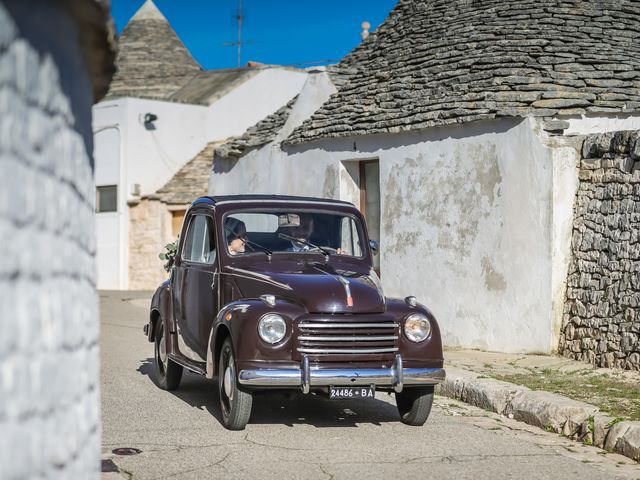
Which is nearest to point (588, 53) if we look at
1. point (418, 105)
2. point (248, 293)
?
point (418, 105)

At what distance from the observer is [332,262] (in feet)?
30.8

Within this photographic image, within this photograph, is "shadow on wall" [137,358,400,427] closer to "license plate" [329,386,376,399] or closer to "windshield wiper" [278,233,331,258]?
"license plate" [329,386,376,399]

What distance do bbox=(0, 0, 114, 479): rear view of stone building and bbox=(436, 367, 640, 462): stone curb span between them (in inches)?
192

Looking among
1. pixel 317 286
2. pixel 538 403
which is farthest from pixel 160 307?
pixel 538 403

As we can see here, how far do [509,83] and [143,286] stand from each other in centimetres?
2047

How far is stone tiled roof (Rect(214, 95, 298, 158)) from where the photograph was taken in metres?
18.8

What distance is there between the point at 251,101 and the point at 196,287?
85.0 feet

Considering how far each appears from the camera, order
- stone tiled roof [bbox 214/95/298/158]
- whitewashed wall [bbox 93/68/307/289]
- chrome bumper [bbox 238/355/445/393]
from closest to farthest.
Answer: chrome bumper [bbox 238/355/445/393] → stone tiled roof [bbox 214/95/298/158] → whitewashed wall [bbox 93/68/307/289]

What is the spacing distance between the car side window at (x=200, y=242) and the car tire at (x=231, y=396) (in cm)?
132

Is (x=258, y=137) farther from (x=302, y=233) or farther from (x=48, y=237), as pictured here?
(x=48, y=237)

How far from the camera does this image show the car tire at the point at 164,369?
10.3m

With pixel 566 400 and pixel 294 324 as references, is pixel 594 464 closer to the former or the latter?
pixel 566 400

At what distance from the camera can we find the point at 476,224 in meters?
14.0

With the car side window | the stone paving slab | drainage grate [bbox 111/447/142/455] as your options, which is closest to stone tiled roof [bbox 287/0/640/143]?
the stone paving slab
